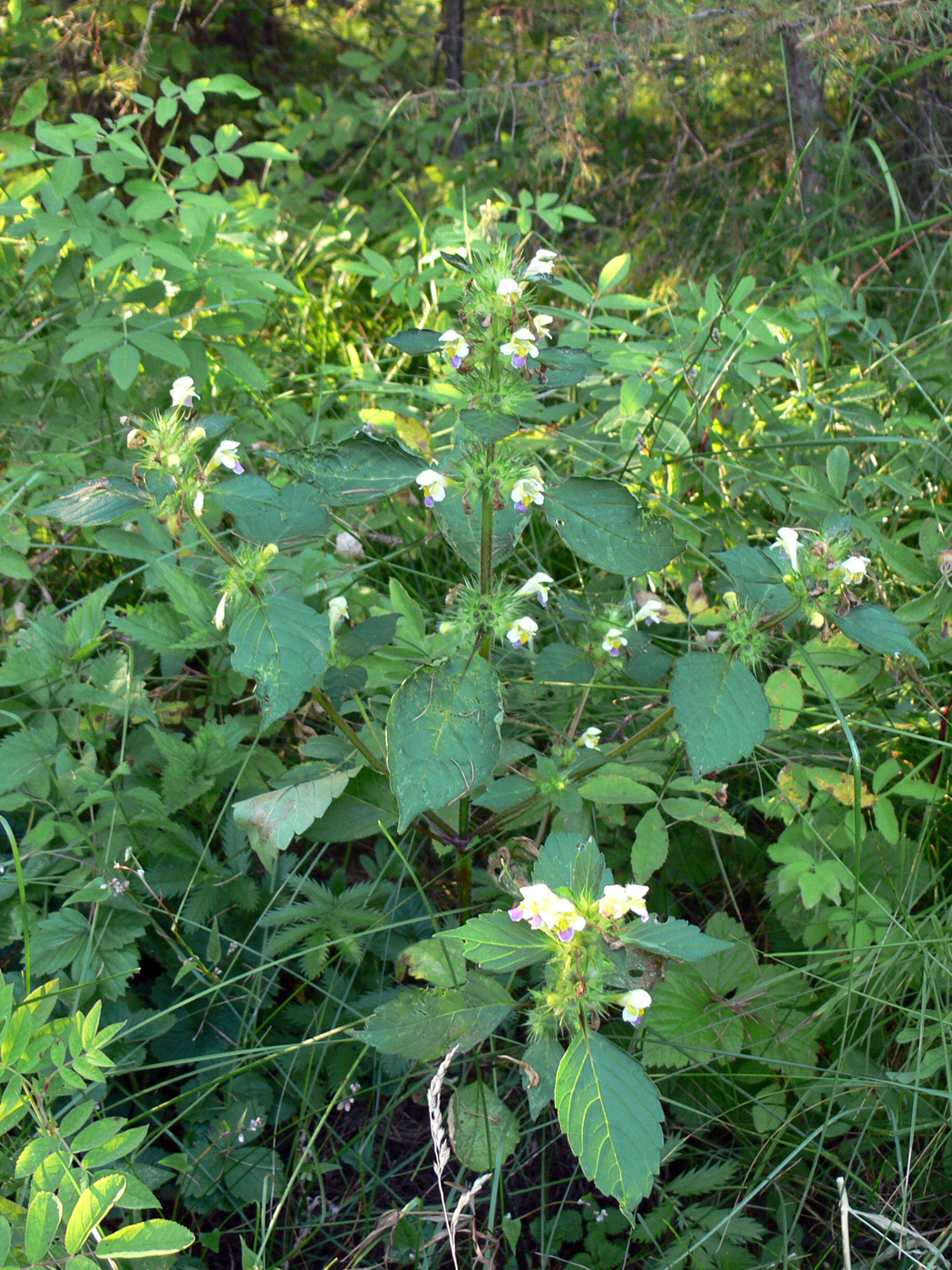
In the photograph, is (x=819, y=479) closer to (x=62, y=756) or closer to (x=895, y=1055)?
(x=895, y=1055)

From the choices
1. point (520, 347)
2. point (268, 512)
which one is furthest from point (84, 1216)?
point (520, 347)

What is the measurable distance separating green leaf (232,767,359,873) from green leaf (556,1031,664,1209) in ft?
1.54

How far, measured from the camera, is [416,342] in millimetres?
1166

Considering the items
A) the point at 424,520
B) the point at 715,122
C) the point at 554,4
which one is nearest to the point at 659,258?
the point at 715,122

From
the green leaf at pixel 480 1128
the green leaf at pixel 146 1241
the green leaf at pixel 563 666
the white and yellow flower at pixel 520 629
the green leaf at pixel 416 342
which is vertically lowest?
the green leaf at pixel 480 1128

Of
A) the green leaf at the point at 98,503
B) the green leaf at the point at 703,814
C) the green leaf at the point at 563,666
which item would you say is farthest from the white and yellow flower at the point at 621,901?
the green leaf at the point at 98,503

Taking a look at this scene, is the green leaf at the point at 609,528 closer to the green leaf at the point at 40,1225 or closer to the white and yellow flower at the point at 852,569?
the white and yellow flower at the point at 852,569

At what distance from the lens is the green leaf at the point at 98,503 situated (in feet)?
3.49

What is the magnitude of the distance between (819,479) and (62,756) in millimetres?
1391

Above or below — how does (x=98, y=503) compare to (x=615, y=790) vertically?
above

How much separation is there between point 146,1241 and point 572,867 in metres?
0.57

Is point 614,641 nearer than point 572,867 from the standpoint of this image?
No

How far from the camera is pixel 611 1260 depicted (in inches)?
48.9

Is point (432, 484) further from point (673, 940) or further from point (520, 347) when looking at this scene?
point (673, 940)
